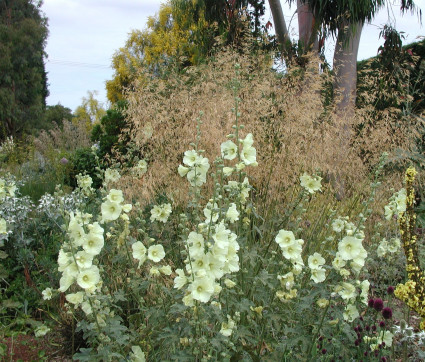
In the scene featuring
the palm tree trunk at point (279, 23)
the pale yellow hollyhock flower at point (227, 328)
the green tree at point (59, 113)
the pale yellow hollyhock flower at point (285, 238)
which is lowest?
the pale yellow hollyhock flower at point (227, 328)

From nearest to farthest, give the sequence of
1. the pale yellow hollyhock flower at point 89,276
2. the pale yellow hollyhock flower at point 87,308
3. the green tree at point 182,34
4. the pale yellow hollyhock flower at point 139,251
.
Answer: the pale yellow hollyhock flower at point 89,276 → the pale yellow hollyhock flower at point 87,308 → the pale yellow hollyhock flower at point 139,251 → the green tree at point 182,34

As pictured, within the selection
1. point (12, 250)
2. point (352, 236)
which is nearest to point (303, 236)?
point (352, 236)

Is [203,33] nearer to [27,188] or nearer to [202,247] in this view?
[27,188]

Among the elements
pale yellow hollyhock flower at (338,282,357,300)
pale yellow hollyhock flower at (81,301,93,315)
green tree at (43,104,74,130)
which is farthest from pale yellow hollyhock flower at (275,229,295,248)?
green tree at (43,104,74,130)

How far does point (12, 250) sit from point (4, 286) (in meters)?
0.29

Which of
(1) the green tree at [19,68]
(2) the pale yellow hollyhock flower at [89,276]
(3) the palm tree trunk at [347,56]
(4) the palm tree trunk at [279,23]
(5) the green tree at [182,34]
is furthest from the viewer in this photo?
(1) the green tree at [19,68]

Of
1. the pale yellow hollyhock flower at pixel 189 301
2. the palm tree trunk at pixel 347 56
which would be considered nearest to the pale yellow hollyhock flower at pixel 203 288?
the pale yellow hollyhock flower at pixel 189 301

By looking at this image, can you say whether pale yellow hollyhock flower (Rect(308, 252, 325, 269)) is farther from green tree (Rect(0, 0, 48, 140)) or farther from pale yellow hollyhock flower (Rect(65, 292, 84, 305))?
green tree (Rect(0, 0, 48, 140))

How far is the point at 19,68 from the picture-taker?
23812 mm

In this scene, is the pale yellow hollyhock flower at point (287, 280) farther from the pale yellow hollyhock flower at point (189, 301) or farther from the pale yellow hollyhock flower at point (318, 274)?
the pale yellow hollyhock flower at point (189, 301)

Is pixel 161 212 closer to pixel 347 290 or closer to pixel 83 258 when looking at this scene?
pixel 83 258

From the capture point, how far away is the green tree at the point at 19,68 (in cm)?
2308

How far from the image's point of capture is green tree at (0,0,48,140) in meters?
23.1

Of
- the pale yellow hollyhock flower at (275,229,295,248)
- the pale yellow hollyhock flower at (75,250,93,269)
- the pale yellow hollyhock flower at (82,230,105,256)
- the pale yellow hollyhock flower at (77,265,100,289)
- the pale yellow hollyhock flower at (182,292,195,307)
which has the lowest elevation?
the pale yellow hollyhock flower at (182,292,195,307)
